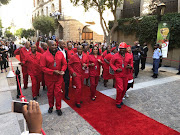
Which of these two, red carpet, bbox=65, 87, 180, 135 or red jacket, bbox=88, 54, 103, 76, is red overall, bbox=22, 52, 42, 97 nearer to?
red carpet, bbox=65, 87, 180, 135

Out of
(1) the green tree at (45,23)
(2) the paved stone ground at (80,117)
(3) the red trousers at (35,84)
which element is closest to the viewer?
(2) the paved stone ground at (80,117)

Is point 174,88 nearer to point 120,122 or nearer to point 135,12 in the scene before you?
point 120,122

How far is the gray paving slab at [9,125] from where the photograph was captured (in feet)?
11.7

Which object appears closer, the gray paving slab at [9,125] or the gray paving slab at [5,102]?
the gray paving slab at [9,125]

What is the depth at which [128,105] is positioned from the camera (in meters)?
5.13

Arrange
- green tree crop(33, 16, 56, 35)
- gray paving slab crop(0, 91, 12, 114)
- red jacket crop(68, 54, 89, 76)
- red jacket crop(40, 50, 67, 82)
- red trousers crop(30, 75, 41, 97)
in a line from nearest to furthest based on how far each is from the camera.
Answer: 1. red jacket crop(40, 50, 67, 82)
2. gray paving slab crop(0, 91, 12, 114)
3. red jacket crop(68, 54, 89, 76)
4. red trousers crop(30, 75, 41, 97)
5. green tree crop(33, 16, 56, 35)

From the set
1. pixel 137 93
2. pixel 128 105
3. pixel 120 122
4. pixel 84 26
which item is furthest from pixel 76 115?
pixel 84 26

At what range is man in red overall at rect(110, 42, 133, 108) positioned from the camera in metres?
4.71

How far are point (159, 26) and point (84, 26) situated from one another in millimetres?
17379

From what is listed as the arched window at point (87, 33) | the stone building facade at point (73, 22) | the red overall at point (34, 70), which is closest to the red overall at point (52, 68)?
the red overall at point (34, 70)

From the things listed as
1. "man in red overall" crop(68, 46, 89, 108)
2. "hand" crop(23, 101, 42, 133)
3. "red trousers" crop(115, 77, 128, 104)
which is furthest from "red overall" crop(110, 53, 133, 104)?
"hand" crop(23, 101, 42, 133)

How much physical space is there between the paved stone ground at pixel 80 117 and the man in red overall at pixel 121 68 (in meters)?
0.80

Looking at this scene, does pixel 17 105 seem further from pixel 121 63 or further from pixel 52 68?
pixel 121 63

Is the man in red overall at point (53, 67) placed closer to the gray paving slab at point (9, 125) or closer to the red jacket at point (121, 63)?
the gray paving slab at point (9, 125)
